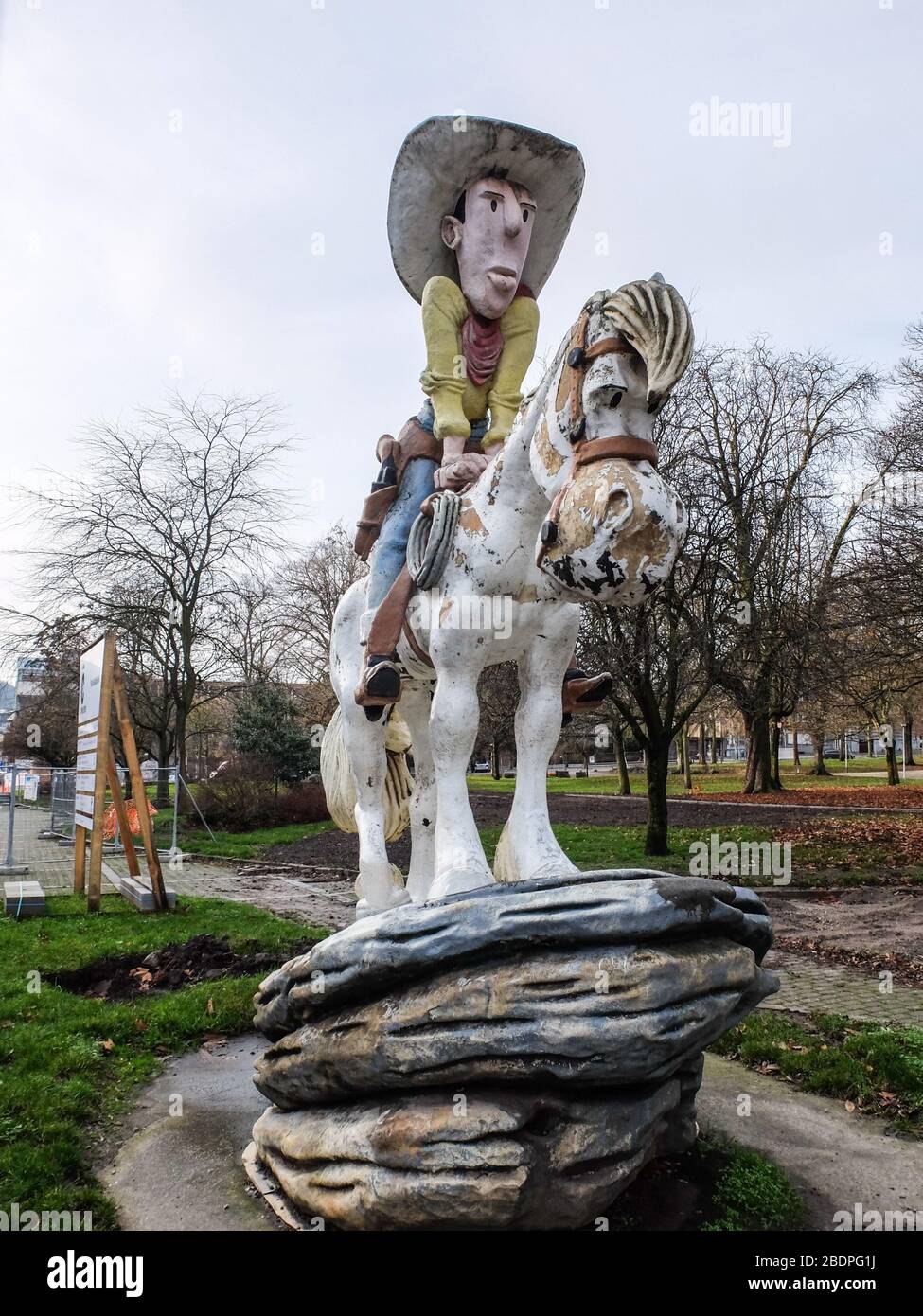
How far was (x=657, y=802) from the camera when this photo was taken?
1302 centimetres

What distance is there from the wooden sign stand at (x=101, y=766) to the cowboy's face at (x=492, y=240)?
682 centimetres

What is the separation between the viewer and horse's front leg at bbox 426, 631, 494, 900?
3486 millimetres

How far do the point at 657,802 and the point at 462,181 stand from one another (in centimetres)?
1037

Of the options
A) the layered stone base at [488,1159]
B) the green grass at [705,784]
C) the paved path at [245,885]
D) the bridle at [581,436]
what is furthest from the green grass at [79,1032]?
the green grass at [705,784]

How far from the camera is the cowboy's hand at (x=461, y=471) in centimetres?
381

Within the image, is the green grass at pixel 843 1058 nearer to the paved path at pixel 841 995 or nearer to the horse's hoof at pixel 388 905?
the paved path at pixel 841 995

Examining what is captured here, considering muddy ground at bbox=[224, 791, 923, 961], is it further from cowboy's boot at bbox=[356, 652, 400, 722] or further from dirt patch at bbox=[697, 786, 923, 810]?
cowboy's boot at bbox=[356, 652, 400, 722]

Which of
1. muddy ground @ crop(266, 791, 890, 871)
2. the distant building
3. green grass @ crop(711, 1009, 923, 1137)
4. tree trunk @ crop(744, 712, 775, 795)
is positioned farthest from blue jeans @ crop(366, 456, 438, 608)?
tree trunk @ crop(744, 712, 775, 795)

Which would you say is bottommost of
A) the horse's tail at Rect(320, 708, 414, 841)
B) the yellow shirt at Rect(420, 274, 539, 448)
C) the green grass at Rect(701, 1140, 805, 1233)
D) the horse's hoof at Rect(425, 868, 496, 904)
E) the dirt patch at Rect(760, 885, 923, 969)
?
the dirt patch at Rect(760, 885, 923, 969)

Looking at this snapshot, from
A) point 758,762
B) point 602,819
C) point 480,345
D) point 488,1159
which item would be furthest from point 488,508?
point 758,762

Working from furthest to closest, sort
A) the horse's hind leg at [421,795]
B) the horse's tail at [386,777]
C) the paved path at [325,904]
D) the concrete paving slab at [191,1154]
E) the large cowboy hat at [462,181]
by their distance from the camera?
the paved path at [325,904] < the horse's tail at [386,777] < the horse's hind leg at [421,795] < the large cowboy hat at [462,181] < the concrete paving slab at [191,1154]

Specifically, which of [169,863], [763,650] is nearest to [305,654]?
[169,863]

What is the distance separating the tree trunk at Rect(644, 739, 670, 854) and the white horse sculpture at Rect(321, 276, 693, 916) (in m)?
8.52

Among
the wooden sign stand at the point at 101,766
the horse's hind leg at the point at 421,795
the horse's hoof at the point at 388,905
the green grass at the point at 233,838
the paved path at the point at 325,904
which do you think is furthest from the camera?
the green grass at the point at 233,838
